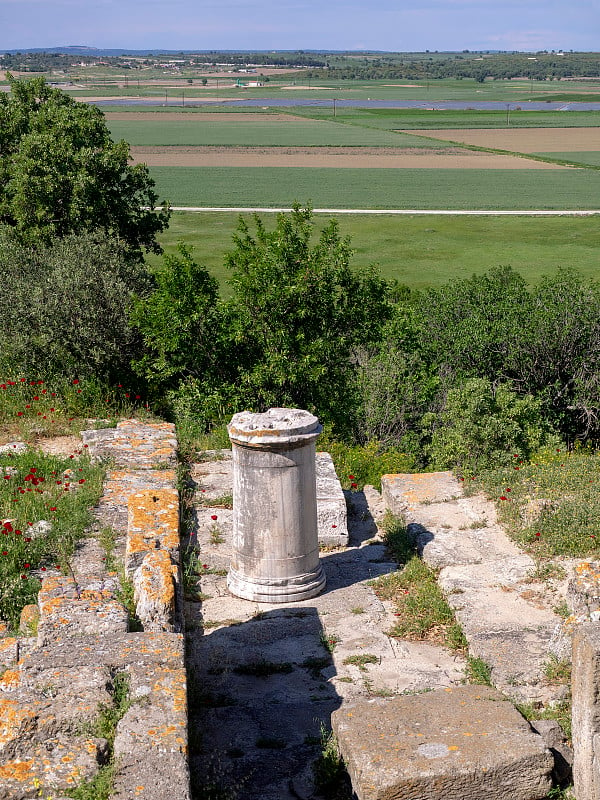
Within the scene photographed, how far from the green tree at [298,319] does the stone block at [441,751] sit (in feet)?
30.0

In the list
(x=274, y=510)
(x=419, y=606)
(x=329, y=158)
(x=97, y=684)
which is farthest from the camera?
(x=329, y=158)

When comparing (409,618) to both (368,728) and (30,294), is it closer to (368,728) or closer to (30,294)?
(368,728)

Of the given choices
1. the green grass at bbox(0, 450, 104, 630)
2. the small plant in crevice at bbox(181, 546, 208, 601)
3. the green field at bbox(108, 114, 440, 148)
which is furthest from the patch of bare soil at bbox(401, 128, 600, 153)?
the small plant in crevice at bbox(181, 546, 208, 601)

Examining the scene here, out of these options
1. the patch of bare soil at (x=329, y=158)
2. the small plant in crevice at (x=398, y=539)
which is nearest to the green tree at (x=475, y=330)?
the small plant in crevice at (x=398, y=539)

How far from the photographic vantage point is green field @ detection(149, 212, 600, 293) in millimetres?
39875

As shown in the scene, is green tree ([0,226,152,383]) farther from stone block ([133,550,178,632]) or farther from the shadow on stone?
stone block ([133,550,178,632])

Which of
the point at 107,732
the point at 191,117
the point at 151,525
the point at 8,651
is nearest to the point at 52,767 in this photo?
the point at 107,732

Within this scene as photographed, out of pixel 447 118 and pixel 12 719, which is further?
pixel 447 118

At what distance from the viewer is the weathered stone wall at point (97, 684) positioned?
5.67 m

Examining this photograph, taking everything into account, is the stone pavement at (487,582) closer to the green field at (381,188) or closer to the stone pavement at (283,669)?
the stone pavement at (283,669)

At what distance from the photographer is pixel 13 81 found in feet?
82.0

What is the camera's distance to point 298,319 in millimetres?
16281

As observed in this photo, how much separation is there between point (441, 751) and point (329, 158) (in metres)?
82.2

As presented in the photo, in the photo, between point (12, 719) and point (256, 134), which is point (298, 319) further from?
point (256, 134)
